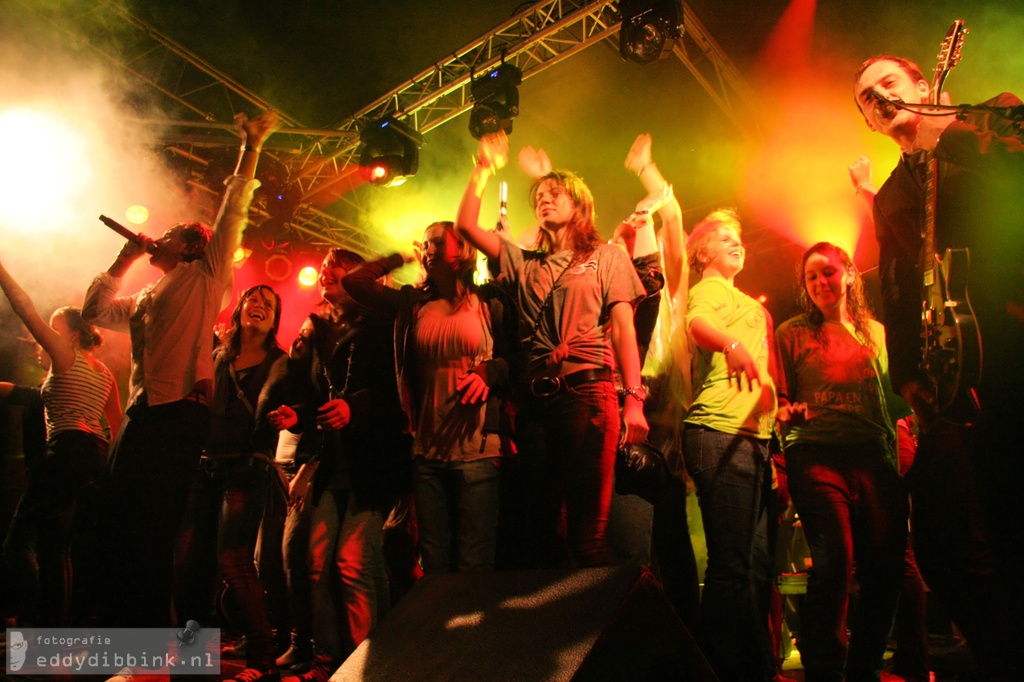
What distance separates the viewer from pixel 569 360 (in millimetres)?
2301

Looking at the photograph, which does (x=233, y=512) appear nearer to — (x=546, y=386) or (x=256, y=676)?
(x=256, y=676)

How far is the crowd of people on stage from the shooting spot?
173 cm

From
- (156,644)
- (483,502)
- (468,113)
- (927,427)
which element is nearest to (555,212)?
(483,502)

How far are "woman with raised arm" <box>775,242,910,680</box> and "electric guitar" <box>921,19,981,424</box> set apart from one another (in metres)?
0.62

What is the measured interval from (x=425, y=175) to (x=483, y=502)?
25.9ft

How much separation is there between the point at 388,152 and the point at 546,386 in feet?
18.8

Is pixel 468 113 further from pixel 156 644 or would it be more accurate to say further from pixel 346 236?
pixel 156 644

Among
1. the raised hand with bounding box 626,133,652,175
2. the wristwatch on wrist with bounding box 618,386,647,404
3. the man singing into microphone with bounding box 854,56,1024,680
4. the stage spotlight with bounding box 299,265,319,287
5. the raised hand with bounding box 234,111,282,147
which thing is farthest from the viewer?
the stage spotlight with bounding box 299,265,319,287

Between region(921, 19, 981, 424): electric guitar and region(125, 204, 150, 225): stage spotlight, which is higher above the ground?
region(125, 204, 150, 225): stage spotlight

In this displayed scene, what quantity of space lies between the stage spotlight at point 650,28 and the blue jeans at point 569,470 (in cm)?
441

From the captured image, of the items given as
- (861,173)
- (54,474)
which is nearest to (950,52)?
(861,173)

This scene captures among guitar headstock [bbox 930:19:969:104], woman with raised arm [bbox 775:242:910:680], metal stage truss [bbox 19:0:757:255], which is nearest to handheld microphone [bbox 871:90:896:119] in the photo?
guitar headstock [bbox 930:19:969:104]

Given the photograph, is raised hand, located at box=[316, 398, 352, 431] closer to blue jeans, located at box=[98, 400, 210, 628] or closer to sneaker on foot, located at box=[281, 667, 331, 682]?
blue jeans, located at box=[98, 400, 210, 628]

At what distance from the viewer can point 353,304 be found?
10.8 feet
